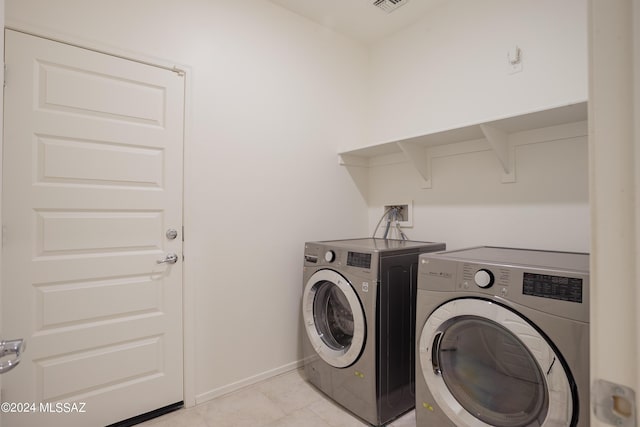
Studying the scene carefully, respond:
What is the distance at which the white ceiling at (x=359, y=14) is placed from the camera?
232cm

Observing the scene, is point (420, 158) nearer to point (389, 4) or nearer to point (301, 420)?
point (389, 4)

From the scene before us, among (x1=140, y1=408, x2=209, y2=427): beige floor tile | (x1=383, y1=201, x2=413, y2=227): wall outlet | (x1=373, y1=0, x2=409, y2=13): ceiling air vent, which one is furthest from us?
(x1=383, y1=201, x2=413, y2=227): wall outlet

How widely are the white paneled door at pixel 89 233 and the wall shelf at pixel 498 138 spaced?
4.79 feet

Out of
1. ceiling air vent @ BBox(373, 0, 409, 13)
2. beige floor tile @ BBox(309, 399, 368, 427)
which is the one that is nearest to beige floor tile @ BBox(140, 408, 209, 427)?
beige floor tile @ BBox(309, 399, 368, 427)

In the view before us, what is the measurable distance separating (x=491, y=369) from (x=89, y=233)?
1.98m

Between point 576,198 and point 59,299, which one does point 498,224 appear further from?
point 59,299

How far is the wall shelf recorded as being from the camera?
167cm

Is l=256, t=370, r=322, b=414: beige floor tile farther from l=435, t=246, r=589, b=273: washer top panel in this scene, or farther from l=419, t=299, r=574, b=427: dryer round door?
l=435, t=246, r=589, b=273: washer top panel

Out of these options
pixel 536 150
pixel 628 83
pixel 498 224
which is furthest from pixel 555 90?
pixel 628 83

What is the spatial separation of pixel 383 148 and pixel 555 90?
107 cm

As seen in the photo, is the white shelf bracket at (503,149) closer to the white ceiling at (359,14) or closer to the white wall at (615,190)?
the white ceiling at (359,14)

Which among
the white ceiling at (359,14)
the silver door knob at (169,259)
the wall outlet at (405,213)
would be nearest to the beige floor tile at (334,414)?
the silver door knob at (169,259)

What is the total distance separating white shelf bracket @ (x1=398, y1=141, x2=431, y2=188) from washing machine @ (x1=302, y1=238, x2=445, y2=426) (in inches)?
22.3

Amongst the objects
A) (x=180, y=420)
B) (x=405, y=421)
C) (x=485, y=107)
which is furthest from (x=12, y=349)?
(x=485, y=107)
